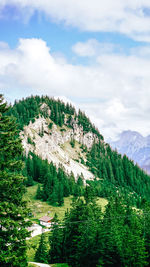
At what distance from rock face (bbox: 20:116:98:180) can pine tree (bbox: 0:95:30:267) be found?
4568 inches

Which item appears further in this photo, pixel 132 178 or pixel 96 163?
pixel 96 163

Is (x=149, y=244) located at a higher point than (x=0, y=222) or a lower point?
lower

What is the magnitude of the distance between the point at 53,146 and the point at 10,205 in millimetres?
148992

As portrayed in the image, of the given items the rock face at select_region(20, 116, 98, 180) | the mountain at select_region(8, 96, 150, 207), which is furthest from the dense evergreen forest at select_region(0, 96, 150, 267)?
the rock face at select_region(20, 116, 98, 180)

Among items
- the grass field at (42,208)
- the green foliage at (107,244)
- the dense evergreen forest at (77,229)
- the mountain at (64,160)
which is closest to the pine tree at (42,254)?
the dense evergreen forest at (77,229)

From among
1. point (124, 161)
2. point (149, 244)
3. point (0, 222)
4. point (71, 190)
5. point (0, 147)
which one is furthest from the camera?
point (124, 161)

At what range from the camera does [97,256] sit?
31281 millimetres

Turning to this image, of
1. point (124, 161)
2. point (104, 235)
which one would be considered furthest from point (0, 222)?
point (124, 161)

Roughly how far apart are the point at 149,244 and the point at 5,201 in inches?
1076

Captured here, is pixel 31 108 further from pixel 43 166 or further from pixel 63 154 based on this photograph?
pixel 43 166

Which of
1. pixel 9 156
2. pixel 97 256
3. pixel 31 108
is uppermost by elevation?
pixel 31 108

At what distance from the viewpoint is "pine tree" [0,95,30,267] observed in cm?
1719

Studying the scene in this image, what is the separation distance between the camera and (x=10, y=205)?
1775 cm

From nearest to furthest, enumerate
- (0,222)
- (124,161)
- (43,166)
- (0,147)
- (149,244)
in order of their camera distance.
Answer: (0,222) → (0,147) → (149,244) → (43,166) → (124,161)
